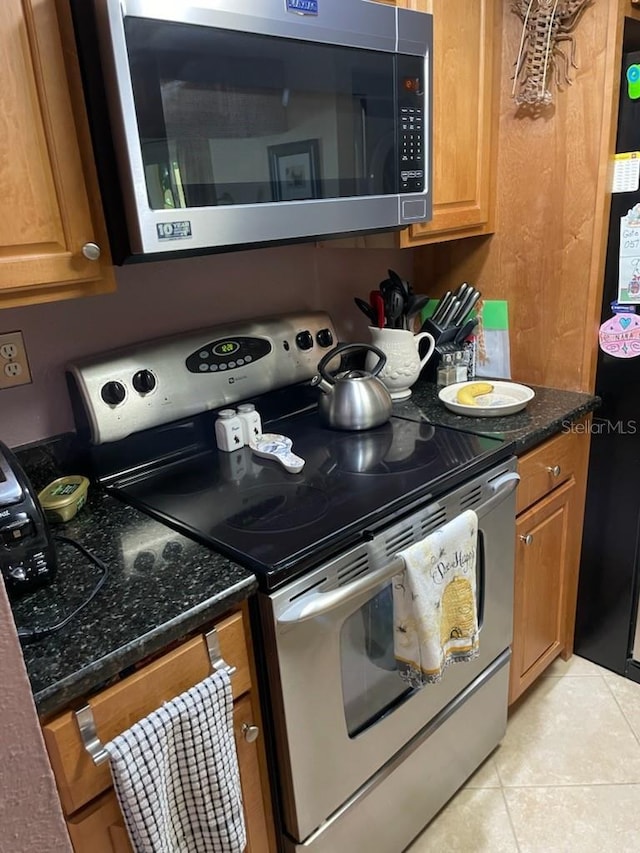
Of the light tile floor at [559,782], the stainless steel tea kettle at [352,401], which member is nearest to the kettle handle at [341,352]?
the stainless steel tea kettle at [352,401]

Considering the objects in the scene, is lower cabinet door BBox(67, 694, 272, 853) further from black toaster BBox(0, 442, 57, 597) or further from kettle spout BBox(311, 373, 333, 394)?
kettle spout BBox(311, 373, 333, 394)

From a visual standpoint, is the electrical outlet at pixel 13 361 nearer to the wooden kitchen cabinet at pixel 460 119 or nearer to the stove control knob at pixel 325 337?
the stove control knob at pixel 325 337

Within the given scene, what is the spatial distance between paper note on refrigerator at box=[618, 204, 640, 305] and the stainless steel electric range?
1.80 feet

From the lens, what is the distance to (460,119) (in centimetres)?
156

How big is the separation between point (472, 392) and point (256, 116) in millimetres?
933

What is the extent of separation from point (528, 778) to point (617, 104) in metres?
1.70

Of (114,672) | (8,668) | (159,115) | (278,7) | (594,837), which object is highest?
(278,7)

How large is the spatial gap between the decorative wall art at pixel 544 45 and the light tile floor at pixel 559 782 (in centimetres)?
166

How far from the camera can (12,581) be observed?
0.93 metres

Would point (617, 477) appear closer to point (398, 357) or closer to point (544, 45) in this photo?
point (398, 357)

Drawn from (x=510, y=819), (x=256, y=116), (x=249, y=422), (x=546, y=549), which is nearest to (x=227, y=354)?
(x=249, y=422)

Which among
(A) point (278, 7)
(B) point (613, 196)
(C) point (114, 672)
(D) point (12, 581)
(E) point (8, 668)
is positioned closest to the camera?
(E) point (8, 668)

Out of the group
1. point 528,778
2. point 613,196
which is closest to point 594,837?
point 528,778

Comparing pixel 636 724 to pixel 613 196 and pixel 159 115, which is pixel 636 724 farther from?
pixel 159 115
